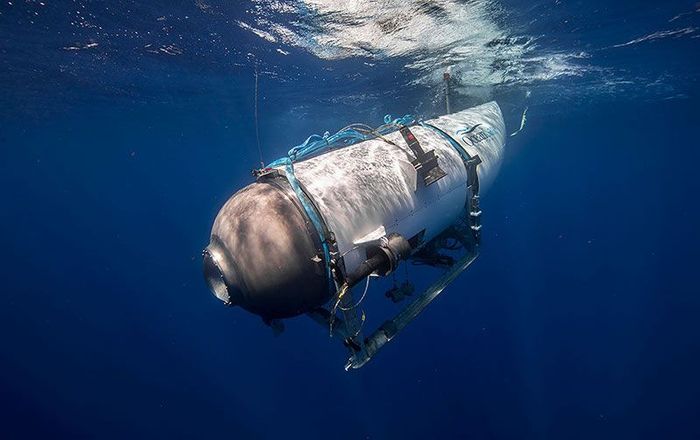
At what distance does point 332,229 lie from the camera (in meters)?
3.42

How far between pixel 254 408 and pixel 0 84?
1832 centimetres

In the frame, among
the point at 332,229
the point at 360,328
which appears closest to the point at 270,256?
the point at 332,229

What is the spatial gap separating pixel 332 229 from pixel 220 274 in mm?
1254

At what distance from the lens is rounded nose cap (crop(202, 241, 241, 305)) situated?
11.0ft

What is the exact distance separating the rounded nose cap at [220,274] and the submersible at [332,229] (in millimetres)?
11

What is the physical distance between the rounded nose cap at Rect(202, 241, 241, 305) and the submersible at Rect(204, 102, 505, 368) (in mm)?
11

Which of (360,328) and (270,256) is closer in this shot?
(270,256)

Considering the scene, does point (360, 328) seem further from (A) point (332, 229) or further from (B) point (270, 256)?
(B) point (270, 256)

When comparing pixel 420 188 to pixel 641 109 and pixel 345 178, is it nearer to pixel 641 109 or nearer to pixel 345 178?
pixel 345 178

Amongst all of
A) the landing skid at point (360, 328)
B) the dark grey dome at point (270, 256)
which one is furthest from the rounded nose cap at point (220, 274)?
the landing skid at point (360, 328)

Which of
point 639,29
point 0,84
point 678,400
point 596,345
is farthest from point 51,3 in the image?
point 678,400

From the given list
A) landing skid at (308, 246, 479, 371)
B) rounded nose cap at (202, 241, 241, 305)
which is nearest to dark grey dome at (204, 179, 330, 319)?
rounded nose cap at (202, 241, 241, 305)

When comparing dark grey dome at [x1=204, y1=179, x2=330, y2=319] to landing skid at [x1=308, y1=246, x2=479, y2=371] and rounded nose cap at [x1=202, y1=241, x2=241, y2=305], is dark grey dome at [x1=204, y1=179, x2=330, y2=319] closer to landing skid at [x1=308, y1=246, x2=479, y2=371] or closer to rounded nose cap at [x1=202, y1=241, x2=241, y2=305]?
rounded nose cap at [x1=202, y1=241, x2=241, y2=305]

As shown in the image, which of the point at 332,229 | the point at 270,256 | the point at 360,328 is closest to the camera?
the point at 270,256
